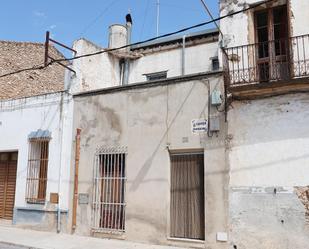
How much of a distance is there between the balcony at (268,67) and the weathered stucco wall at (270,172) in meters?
0.40

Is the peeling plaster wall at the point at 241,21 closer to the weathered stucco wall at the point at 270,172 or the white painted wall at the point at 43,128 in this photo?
the weathered stucco wall at the point at 270,172

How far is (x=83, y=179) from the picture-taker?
35.8 ft

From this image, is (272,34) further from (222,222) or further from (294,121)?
(222,222)

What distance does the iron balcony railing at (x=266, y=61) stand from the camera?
340 inches

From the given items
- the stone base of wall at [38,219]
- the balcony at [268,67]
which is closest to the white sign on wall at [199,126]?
the balcony at [268,67]

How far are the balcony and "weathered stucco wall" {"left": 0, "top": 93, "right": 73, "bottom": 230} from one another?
18.0 feet

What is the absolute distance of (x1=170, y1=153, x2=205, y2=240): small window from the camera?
9071 mm

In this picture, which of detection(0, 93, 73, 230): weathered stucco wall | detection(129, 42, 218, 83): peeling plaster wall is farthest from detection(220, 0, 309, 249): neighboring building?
detection(0, 93, 73, 230): weathered stucco wall

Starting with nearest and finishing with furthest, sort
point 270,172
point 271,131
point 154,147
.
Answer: point 270,172
point 271,131
point 154,147

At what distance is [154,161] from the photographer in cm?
975

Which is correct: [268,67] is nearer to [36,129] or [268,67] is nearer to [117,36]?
[117,36]

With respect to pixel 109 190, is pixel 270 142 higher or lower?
higher

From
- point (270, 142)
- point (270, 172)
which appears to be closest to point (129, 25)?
point (270, 142)

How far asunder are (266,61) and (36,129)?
776 cm
